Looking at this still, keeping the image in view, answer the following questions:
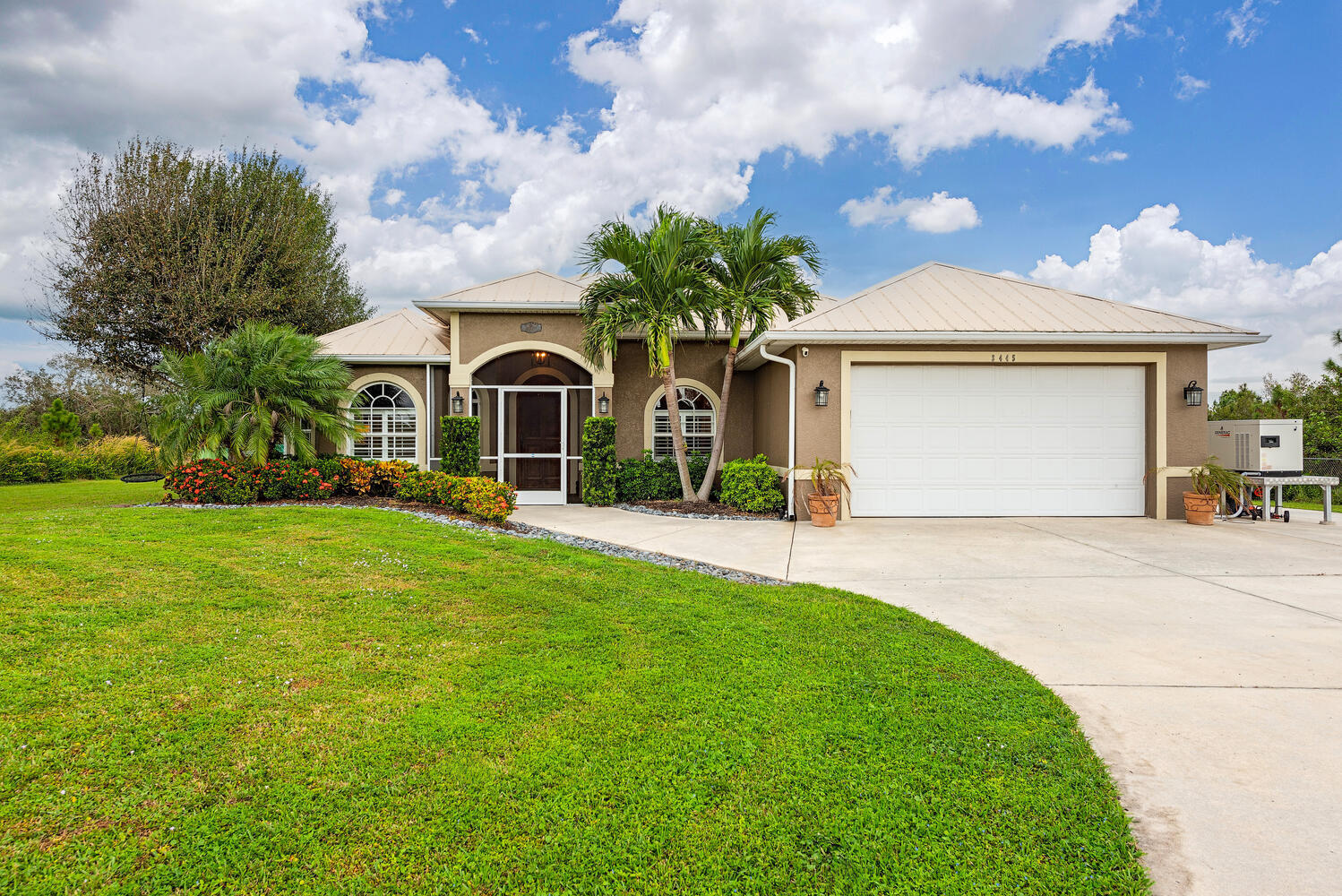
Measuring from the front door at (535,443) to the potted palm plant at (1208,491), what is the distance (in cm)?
1042

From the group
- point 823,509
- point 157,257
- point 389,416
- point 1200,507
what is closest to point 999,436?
point 1200,507

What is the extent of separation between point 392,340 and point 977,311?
36.7 ft

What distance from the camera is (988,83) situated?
11.9 meters

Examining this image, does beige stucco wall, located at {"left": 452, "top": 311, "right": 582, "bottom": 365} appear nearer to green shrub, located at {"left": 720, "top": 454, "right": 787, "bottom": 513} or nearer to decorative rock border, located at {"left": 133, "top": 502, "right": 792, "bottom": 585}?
decorative rock border, located at {"left": 133, "top": 502, "right": 792, "bottom": 585}

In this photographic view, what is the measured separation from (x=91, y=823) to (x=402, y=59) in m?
13.1

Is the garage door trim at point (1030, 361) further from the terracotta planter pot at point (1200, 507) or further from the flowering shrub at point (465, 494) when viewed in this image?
the flowering shrub at point (465, 494)

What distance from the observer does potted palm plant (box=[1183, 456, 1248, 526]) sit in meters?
9.33

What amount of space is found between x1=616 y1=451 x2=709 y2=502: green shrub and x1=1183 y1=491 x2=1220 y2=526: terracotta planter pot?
7.97 metres

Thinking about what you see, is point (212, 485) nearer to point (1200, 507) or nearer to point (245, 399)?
point (245, 399)

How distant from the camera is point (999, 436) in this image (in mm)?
9984

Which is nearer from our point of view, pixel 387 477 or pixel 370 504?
pixel 370 504

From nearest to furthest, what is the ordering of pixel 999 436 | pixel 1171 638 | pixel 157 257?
pixel 1171 638 → pixel 999 436 → pixel 157 257

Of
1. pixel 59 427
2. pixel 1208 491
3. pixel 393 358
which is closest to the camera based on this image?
pixel 1208 491

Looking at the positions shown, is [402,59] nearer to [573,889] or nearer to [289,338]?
[289,338]
